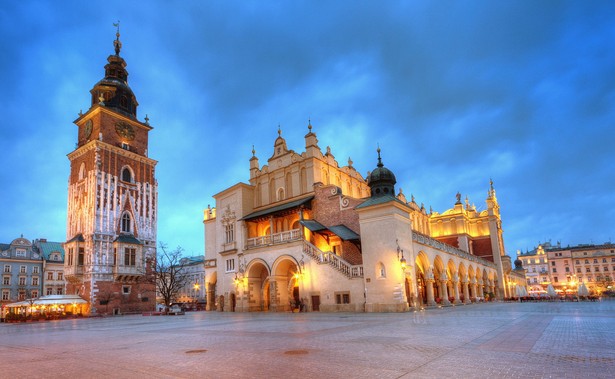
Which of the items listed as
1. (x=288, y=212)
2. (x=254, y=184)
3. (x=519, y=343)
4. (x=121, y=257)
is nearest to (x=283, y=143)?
(x=254, y=184)

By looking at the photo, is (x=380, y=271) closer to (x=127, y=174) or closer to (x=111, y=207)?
(x=111, y=207)

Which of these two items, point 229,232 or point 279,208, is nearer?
point 279,208

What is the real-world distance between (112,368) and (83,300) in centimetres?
4736

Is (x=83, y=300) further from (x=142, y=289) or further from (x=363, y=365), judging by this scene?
(x=363, y=365)

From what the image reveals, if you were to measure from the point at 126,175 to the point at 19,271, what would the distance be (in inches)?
1339

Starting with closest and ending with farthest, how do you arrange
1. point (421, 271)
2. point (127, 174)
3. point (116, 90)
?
1. point (421, 271)
2. point (127, 174)
3. point (116, 90)

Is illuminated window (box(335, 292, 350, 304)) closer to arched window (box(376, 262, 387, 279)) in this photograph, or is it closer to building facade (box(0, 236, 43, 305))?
arched window (box(376, 262, 387, 279))

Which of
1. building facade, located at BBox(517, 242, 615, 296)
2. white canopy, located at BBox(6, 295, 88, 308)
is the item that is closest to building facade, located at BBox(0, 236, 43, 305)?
white canopy, located at BBox(6, 295, 88, 308)

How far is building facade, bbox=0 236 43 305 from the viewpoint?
71.8 m

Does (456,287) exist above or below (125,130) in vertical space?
below

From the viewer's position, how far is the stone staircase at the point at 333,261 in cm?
3216

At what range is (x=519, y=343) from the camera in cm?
1134

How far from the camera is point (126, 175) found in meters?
58.7

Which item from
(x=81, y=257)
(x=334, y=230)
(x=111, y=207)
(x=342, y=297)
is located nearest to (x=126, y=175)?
(x=111, y=207)
